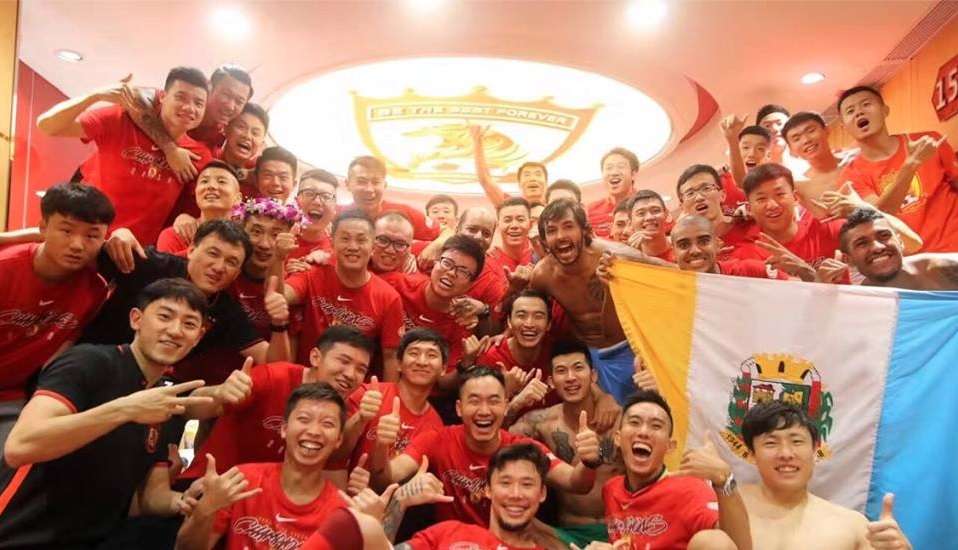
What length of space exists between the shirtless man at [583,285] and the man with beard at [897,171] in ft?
7.80

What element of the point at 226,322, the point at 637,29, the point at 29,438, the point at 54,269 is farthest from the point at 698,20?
the point at 29,438

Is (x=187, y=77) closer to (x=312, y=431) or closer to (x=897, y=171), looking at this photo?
(x=312, y=431)

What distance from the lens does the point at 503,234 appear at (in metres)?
5.32

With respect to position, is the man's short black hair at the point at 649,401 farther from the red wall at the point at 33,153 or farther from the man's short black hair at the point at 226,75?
the red wall at the point at 33,153

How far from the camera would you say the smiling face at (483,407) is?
347 centimetres

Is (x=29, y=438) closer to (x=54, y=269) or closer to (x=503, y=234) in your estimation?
(x=54, y=269)

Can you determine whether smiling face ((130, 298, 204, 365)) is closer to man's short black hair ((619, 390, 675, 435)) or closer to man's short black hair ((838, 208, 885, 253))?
man's short black hair ((619, 390, 675, 435))

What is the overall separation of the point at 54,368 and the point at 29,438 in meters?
0.31

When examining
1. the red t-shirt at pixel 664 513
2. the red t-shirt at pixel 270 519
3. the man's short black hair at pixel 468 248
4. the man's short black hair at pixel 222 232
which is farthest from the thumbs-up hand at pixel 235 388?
the red t-shirt at pixel 664 513

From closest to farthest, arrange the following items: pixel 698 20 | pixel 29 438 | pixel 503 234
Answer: pixel 29 438
pixel 503 234
pixel 698 20

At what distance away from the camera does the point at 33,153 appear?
25.1ft

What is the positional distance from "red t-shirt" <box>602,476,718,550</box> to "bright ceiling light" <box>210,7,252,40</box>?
19.3ft

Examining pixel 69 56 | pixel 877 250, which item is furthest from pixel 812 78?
pixel 69 56

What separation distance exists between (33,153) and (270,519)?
6.59 metres
